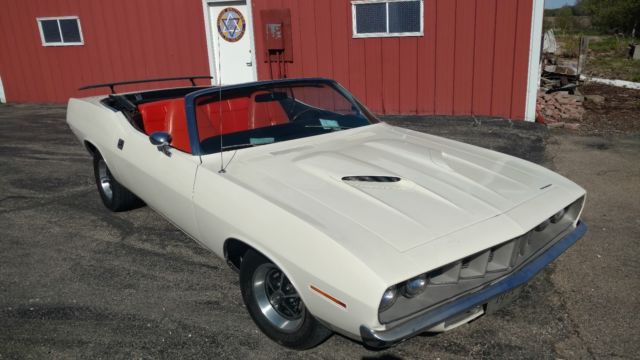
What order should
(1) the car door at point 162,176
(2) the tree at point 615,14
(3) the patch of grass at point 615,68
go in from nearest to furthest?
(1) the car door at point 162,176 → (3) the patch of grass at point 615,68 → (2) the tree at point 615,14

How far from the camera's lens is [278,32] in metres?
9.74

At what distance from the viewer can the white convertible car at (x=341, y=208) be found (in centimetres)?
223

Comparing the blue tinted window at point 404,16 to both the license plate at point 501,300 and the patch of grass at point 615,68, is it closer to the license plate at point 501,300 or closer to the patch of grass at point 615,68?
the license plate at point 501,300

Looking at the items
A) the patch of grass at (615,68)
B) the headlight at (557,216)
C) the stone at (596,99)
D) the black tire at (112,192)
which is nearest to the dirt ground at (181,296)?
the black tire at (112,192)

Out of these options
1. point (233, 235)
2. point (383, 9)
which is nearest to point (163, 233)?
point (233, 235)

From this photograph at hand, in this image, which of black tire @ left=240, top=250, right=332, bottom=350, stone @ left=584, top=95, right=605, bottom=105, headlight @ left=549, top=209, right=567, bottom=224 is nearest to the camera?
black tire @ left=240, top=250, right=332, bottom=350

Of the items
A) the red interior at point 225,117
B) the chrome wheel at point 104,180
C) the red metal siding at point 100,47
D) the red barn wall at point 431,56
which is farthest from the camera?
the red metal siding at point 100,47

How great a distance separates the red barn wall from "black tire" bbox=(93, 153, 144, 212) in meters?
5.61

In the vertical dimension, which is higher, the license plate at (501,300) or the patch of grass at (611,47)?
the patch of grass at (611,47)

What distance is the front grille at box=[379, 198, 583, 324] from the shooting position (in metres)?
2.25

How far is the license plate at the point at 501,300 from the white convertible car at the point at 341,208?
0.01 m

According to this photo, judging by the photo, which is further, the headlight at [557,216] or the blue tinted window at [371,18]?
the blue tinted window at [371,18]

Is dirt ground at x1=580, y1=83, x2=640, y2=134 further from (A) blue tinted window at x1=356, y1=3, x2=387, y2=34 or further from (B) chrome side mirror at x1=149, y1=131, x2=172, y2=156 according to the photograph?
(B) chrome side mirror at x1=149, y1=131, x2=172, y2=156

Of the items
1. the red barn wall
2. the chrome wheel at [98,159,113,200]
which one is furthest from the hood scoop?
the red barn wall
